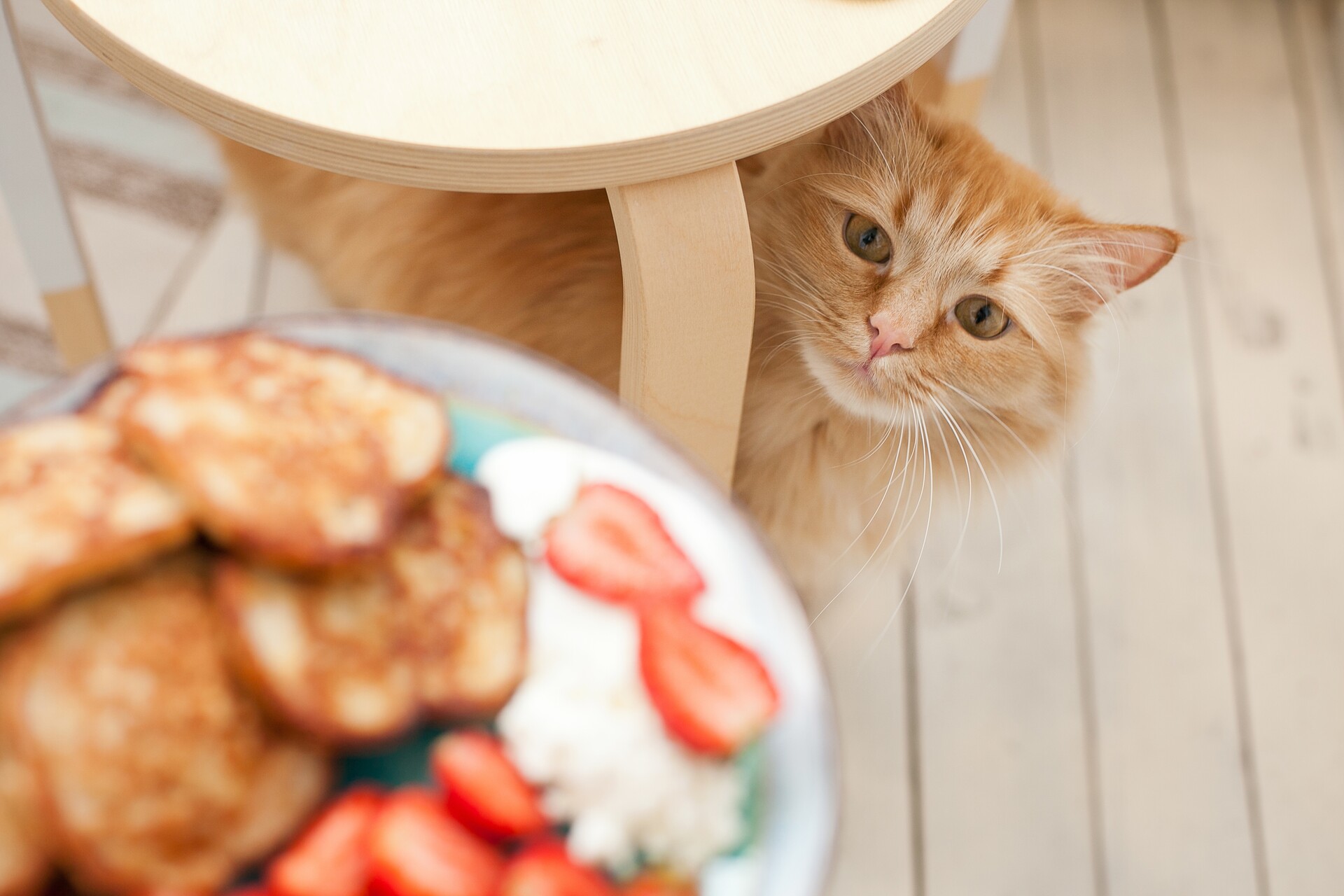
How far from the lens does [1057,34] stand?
183 cm

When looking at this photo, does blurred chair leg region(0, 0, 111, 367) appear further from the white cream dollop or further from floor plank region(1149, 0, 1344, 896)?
floor plank region(1149, 0, 1344, 896)

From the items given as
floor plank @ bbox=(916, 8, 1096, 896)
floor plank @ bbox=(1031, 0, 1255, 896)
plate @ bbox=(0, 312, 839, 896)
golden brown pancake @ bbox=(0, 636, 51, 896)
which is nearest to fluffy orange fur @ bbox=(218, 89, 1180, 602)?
floor plank @ bbox=(916, 8, 1096, 896)

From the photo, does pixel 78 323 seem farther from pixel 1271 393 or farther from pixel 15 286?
pixel 1271 393

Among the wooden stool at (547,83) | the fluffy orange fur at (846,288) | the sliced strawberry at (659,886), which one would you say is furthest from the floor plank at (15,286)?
the sliced strawberry at (659,886)

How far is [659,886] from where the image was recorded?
37 cm

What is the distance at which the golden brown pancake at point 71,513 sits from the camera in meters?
0.35

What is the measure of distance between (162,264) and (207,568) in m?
1.32

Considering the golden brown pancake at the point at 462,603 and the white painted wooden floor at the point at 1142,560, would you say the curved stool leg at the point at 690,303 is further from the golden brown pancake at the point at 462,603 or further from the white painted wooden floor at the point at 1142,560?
the white painted wooden floor at the point at 1142,560

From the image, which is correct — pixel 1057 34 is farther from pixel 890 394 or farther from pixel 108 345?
pixel 108 345

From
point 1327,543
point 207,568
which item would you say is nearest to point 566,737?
point 207,568

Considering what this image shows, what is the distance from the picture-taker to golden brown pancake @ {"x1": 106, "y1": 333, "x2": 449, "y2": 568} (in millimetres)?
377

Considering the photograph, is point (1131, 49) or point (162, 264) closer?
point (162, 264)

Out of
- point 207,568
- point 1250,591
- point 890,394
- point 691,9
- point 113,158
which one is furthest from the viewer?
point 113,158

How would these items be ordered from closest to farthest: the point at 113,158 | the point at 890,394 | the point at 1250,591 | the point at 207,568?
the point at 207,568 < the point at 890,394 < the point at 1250,591 < the point at 113,158
